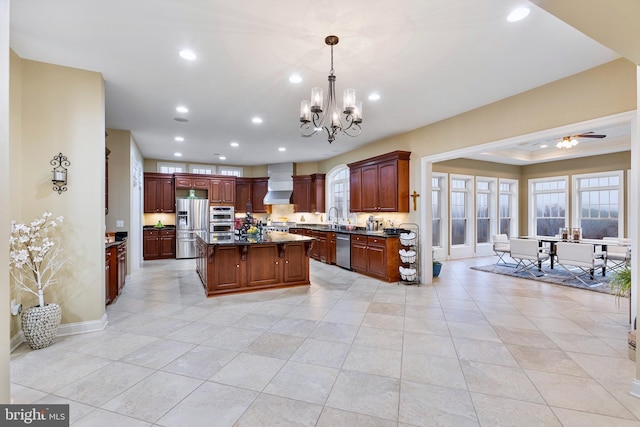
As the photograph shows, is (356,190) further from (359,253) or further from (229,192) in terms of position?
(229,192)

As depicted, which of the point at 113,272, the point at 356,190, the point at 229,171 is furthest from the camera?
the point at 229,171

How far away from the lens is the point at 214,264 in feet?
15.8

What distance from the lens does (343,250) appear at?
7027 millimetres

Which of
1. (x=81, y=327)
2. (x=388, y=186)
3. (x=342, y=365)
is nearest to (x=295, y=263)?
(x=388, y=186)

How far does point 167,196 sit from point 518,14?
358 inches

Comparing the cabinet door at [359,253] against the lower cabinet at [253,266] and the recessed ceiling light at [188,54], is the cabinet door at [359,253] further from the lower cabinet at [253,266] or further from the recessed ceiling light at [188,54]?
the recessed ceiling light at [188,54]

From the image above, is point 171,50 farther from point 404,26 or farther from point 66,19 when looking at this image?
point 404,26

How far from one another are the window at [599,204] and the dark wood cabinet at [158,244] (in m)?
11.6

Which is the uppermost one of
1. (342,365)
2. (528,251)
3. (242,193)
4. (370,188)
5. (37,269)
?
(242,193)

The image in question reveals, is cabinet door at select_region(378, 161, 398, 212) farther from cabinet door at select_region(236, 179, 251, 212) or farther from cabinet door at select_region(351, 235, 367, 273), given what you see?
cabinet door at select_region(236, 179, 251, 212)

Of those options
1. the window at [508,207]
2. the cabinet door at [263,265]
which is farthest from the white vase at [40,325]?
the window at [508,207]

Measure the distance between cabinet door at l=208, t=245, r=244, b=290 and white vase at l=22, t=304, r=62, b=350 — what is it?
1988 millimetres

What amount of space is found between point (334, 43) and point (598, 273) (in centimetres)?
756

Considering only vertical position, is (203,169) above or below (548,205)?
above
